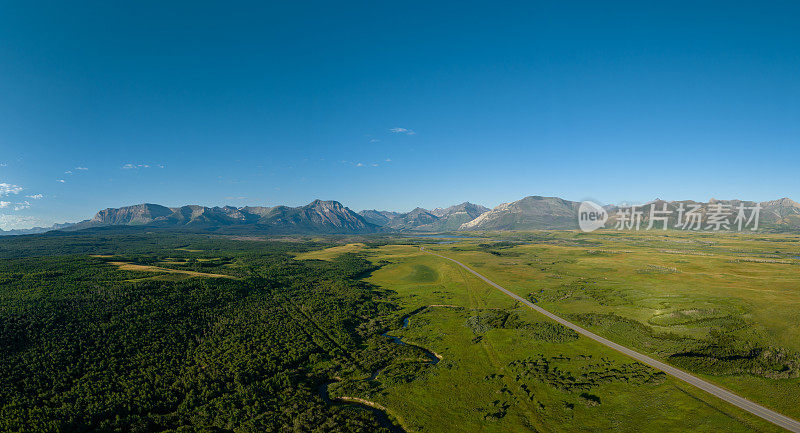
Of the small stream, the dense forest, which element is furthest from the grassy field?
the dense forest

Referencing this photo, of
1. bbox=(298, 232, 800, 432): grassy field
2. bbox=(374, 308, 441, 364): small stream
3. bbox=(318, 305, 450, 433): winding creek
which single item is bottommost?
bbox=(318, 305, 450, 433): winding creek

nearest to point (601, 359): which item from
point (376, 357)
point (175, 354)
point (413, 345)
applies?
point (413, 345)

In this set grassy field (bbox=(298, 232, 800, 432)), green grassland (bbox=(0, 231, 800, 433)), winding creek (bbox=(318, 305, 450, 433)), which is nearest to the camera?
grassy field (bbox=(298, 232, 800, 432))

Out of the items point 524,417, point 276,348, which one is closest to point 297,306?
point 276,348

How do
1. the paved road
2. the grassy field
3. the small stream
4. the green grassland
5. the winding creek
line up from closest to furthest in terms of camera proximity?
the paved road
the grassy field
the green grassland
the winding creek
the small stream

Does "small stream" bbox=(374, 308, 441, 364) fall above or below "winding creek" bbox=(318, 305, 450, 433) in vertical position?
above

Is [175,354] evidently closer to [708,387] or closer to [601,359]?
[601,359]

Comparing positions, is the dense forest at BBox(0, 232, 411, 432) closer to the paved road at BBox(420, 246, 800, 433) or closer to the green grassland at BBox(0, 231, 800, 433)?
the green grassland at BBox(0, 231, 800, 433)

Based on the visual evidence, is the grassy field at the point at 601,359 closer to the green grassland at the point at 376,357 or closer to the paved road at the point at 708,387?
the green grassland at the point at 376,357

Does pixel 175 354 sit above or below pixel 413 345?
above
